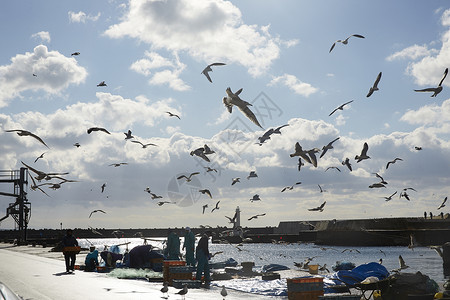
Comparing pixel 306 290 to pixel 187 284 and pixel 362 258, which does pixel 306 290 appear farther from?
pixel 362 258

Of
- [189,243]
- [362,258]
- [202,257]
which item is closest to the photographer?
[202,257]

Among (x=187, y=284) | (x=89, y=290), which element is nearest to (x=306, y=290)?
(x=187, y=284)

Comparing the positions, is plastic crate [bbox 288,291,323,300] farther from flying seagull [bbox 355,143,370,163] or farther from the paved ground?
flying seagull [bbox 355,143,370,163]

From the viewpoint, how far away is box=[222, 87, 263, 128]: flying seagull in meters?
12.3

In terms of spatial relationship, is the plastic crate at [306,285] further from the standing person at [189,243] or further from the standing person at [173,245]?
the standing person at [173,245]

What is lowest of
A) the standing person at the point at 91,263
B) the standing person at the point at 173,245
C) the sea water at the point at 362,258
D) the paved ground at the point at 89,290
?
the sea water at the point at 362,258

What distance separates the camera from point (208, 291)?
1767 centimetres

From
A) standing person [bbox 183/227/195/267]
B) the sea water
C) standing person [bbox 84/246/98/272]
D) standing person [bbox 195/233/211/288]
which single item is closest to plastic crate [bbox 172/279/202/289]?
standing person [bbox 195/233/211/288]

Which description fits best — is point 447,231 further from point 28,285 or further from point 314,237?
point 28,285

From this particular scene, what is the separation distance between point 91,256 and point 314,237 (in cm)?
12626

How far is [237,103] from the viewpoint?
13469 millimetres

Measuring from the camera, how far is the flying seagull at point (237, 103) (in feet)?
40.2

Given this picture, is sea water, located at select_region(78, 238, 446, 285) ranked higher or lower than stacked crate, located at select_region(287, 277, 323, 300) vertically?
lower

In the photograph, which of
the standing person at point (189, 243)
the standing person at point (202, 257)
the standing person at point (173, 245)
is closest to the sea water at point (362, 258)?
the standing person at point (173, 245)
